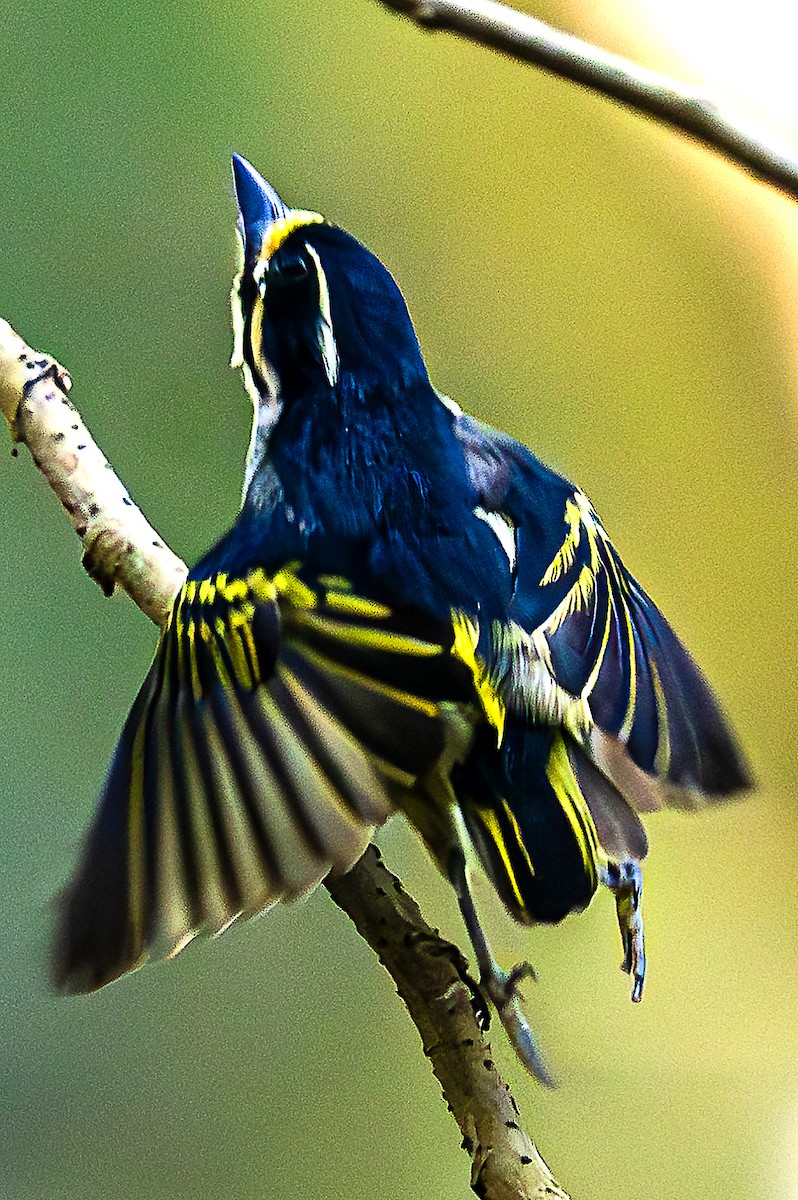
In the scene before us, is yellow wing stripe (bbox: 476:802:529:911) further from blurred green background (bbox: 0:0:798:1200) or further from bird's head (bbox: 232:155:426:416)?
blurred green background (bbox: 0:0:798:1200)

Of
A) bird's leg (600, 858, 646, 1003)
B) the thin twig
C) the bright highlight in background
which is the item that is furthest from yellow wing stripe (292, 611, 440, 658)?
the bright highlight in background

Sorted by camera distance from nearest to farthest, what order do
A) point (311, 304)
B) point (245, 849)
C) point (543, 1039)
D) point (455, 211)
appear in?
point (245, 849), point (311, 304), point (543, 1039), point (455, 211)

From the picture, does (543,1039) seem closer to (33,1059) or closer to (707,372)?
(33,1059)

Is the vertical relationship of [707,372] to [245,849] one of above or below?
above

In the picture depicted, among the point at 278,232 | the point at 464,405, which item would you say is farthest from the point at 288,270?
the point at 464,405

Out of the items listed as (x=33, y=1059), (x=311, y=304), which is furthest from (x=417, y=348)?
(x=33, y=1059)

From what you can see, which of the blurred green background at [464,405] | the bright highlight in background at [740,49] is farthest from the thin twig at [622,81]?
the bright highlight in background at [740,49]

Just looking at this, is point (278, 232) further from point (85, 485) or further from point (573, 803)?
point (573, 803)
